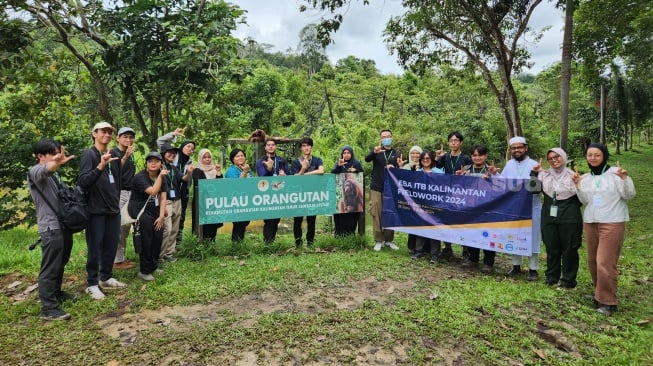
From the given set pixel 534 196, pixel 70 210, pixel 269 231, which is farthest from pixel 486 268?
pixel 70 210

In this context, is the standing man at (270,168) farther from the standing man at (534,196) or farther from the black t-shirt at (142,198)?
the standing man at (534,196)

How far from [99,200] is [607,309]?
5.32m

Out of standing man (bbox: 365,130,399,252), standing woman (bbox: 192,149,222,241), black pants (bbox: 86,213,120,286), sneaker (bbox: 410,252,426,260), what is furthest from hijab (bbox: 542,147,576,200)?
black pants (bbox: 86,213,120,286)

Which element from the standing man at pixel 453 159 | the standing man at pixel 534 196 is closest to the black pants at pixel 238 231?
the standing man at pixel 453 159

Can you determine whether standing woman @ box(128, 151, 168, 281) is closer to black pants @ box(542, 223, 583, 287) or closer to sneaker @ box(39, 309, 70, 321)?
sneaker @ box(39, 309, 70, 321)

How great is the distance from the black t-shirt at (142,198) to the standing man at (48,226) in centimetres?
86

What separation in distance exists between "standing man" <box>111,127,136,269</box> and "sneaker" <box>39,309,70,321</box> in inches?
42.1

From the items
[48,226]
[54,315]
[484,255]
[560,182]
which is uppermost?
[560,182]

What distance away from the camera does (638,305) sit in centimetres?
442

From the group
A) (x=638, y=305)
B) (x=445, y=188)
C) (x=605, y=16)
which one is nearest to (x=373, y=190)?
(x=445, y=188)

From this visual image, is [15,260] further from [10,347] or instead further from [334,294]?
[334,294]

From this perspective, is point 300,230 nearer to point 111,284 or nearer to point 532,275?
point 111,284

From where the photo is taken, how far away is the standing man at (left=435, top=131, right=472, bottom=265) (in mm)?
5691

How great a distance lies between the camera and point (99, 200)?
169 inches
